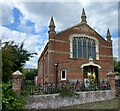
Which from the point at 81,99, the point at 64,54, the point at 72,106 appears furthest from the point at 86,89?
the point at 64,54

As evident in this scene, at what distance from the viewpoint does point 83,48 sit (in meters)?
32.9

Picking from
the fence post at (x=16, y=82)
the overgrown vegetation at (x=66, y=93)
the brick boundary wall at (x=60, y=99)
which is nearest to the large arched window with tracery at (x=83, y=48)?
the brick boundary wall at (x=60, y=99)

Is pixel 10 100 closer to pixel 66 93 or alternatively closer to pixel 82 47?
pixel 66 93

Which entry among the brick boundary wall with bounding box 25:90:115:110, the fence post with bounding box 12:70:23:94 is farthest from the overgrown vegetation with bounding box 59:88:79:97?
the fence post with bounding box 12:70:23:94

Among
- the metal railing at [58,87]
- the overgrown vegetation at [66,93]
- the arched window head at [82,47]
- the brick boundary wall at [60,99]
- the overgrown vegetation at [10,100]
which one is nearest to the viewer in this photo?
the overgrown vegetation at [10,100]

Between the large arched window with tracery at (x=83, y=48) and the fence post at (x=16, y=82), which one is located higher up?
the large arched window with tracery at (x=83, y=48)

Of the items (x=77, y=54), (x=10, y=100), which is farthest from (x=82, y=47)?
(x=10, y=100)

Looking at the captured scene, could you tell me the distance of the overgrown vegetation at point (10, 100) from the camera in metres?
12.8

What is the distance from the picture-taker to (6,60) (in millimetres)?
17516

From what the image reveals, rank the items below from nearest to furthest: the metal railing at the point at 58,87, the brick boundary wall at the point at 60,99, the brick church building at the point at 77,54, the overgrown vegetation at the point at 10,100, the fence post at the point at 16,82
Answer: the overgrown vegetation at the point at 10,100, the fence post at the point at 16,82, the brick boundary wall at the point at 60,99, the metal railing at the point at 58,87, the brick church building at the point at 77,54

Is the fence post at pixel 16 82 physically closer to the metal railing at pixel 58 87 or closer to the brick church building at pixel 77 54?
the metal railing at pixel 58 87

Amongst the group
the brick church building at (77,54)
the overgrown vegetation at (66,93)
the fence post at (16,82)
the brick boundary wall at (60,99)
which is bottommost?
the brick boundary wall at (60,99)

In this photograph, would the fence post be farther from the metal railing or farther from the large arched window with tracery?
the large arched window with tracery

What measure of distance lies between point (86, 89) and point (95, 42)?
16131 mm
